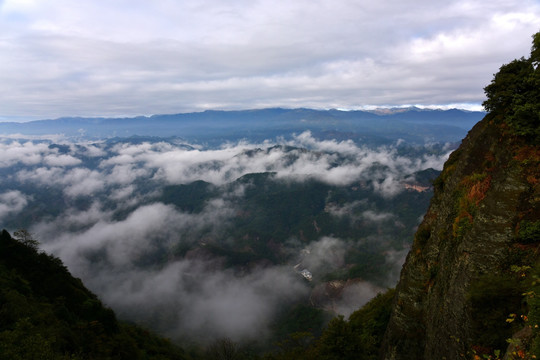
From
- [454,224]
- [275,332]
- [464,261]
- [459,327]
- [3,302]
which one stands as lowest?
[275,332]

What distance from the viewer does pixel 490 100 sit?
914 inches

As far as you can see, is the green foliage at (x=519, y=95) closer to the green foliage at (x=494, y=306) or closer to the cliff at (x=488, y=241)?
the cliff at (x=488, y=241)

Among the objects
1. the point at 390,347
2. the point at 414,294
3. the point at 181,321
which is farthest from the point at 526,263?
the point at 181,321

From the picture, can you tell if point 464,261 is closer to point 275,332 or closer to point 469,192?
point 469,192

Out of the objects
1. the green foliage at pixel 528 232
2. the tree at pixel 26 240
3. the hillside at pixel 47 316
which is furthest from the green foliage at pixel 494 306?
the tree at pixel 26 240

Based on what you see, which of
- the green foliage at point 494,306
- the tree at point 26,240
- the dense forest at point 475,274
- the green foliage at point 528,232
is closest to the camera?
the green foliage at point 528,232

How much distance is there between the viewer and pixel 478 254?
62.8ft

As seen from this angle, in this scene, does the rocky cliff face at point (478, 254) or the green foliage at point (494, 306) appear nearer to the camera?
the green foliage at point (494, 306)

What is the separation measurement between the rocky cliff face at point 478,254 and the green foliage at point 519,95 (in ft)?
2.89

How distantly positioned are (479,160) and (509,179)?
5.35m

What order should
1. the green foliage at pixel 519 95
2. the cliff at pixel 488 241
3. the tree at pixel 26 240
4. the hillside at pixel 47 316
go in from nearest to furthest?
1. the cliff at pixel 488 241
2. the green foliage at pixel 519 95
3. the hillside at pixel 47 316
4. the tree at pixel 26 240

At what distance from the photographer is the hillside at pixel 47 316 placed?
21.4 m

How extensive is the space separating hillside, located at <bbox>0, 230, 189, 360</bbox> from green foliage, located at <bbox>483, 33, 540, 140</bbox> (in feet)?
134

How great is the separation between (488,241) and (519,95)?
11.7 meters
